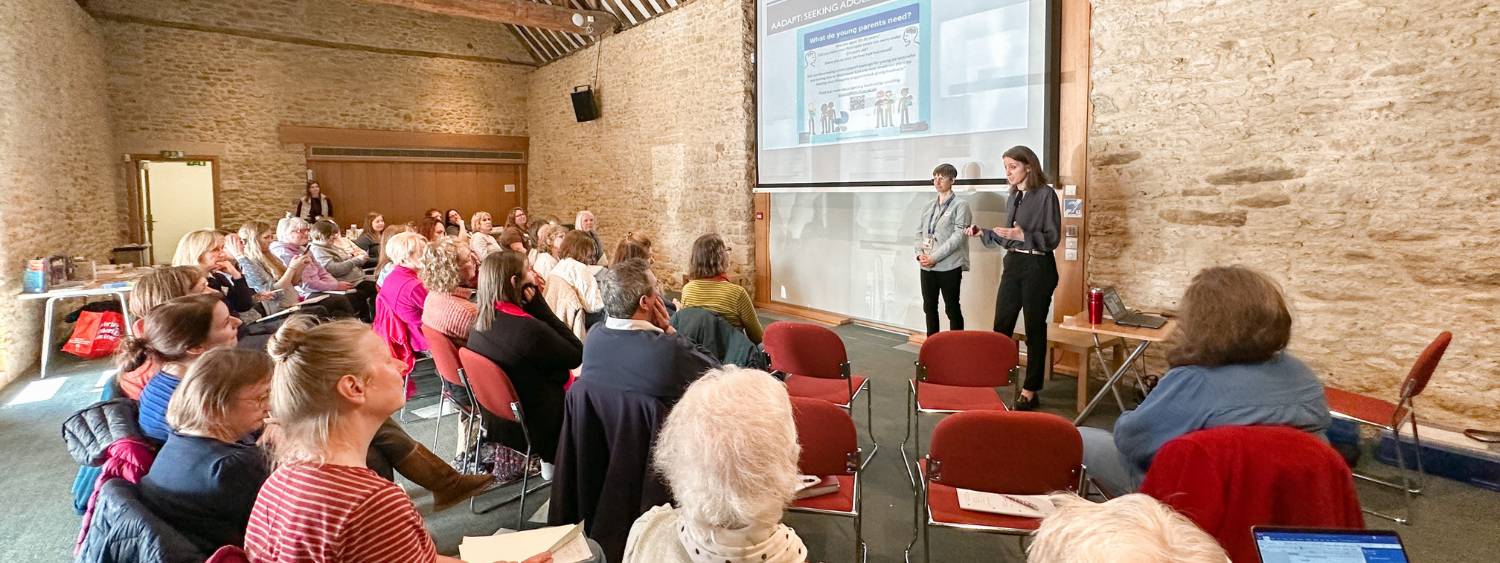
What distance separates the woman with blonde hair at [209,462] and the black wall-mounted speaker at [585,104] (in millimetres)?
9906

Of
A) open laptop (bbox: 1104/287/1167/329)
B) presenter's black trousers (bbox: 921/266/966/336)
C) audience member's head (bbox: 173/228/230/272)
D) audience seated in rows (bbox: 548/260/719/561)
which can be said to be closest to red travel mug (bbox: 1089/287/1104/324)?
open laptop (bbox: 1104/287/1167/329)

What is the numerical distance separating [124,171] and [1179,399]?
1267 centimetres

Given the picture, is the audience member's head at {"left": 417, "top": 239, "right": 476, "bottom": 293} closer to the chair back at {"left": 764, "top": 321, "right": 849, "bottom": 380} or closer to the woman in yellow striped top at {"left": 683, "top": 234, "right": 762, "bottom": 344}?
the woman in yellow striped top at {"left": 683, "top": 234, "right": 762, "bottom": 344}

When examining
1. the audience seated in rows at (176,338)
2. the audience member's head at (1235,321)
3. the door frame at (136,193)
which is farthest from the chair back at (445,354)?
the door frame at (136,193)

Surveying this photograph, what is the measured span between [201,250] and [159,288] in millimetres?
1683

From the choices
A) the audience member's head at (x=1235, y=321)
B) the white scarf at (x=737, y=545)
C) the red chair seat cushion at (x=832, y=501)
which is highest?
the audience member's head at (x=1235, y=321)

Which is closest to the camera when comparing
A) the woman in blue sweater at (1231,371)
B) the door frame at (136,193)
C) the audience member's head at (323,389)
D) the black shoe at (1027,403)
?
the audience member's head at (323,389)

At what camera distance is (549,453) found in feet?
10.0

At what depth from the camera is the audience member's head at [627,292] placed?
95.9 inches

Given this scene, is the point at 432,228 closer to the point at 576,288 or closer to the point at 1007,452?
the point at 576,288

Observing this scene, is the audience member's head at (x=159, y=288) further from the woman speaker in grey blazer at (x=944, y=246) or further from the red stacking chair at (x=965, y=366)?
the woman speaker in grey blazer at (x=944, y=246)

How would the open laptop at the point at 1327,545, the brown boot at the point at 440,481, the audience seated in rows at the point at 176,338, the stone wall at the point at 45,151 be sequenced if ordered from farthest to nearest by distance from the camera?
the stone wall at the point at 45,151 < the brown boot at the point at 440,481 < the audience seated in rows at the point at 176,338 < the open laptop at the point at 1327,545

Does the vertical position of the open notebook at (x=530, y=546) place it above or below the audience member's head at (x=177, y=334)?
below

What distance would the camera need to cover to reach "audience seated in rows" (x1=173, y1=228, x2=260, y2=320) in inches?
171
